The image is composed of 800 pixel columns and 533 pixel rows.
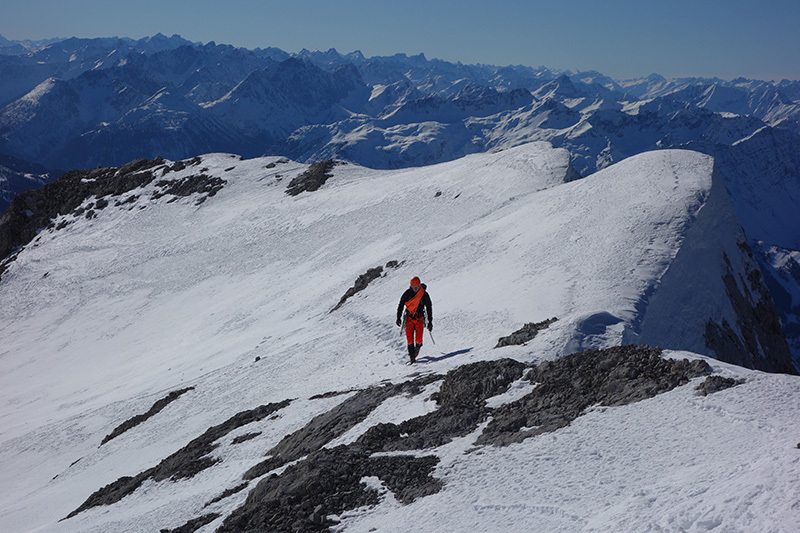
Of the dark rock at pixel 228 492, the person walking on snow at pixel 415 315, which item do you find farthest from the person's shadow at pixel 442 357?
the dark rock at pixel 228 492

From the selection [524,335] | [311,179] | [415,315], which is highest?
[311,179]

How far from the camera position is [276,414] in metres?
16.9

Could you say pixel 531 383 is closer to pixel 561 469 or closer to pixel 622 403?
pixel 622 403

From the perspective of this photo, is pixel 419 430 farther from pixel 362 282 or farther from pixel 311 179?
pixel 311 179

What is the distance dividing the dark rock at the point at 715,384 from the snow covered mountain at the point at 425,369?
0.05m

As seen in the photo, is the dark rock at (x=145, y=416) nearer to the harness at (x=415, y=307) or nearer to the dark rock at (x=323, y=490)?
the harness at (x=415, y=307)

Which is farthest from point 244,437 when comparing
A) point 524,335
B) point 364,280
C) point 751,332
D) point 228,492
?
point 751,332

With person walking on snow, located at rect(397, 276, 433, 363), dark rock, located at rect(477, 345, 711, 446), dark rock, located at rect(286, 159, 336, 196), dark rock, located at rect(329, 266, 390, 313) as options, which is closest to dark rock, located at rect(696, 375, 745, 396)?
dark rock, located at rect(477, 345, 711, 446)

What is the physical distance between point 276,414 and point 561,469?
1013 centimetres

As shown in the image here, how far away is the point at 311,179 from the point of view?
59062mm

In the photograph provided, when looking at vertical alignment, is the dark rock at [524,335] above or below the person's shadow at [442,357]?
above

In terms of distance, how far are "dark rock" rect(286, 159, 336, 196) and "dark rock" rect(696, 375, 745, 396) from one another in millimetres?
49041

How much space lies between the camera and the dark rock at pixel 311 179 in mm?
57188

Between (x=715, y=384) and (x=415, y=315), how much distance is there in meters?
10.0
